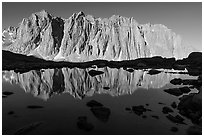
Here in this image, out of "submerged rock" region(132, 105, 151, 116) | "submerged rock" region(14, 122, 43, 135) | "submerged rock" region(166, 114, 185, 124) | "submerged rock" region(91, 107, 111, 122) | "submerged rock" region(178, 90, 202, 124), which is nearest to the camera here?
"submerged rock" region(14, 122, 43, 135)

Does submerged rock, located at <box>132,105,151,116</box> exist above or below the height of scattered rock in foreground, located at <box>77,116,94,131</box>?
above

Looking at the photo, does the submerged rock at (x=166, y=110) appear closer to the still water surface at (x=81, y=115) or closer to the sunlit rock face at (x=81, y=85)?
the still water surface at (x=81, y=115)

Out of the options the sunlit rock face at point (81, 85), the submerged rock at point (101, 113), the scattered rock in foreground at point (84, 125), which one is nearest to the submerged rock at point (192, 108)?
the submerged rock at point (101, 113)

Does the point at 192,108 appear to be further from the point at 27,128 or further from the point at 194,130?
the point at 27,128

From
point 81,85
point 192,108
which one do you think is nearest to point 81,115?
point 192,108

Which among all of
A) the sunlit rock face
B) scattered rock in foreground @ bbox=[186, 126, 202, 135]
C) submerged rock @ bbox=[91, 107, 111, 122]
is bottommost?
scattered rock in foreground @ bbox=[186, 126, 202, 135]

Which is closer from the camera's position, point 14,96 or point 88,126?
point 88,126

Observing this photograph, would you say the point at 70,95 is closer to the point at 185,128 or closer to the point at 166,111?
the point at 166,111

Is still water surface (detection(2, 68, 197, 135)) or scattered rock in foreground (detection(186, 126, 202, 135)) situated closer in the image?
scattered rock in foreground (detection(186, 126, 202, 135))

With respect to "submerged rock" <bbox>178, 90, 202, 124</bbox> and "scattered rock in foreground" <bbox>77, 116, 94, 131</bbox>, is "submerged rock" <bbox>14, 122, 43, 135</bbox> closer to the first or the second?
"scattered rock in foreground" <bbox>77, 116, 94, 131</bbox>

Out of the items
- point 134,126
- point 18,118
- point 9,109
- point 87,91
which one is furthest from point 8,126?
point 87,91

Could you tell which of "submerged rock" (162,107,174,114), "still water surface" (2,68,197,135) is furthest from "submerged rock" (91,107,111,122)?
"submerged rock" (162,107,174,114)
